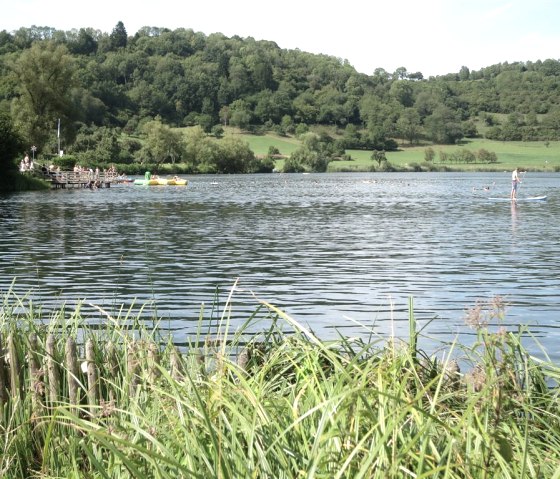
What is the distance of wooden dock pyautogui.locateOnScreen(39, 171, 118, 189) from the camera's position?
80.2m

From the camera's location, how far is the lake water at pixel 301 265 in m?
15.4

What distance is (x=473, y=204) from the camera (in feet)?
189

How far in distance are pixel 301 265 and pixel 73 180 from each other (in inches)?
2499

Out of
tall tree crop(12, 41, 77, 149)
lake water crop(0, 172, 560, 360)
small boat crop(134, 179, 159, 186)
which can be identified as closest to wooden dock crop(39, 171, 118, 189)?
small boat crop(134, 179, 159, 186)

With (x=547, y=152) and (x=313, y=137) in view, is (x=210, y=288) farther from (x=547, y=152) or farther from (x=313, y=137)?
(x=547, y=152)

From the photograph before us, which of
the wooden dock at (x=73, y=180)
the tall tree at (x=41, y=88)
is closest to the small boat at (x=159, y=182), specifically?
the wooden dock at (x=73, y=180)

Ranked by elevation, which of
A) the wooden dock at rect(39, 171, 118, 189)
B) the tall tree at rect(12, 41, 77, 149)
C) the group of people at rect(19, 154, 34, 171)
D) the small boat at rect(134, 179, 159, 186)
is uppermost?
the tall tree at rect(12, 41, 77, 149)

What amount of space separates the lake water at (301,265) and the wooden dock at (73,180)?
3414cm

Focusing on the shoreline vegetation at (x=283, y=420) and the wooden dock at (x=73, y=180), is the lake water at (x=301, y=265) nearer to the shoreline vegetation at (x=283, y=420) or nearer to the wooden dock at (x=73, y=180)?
the shoreline vegetation at (x=283, y=420)

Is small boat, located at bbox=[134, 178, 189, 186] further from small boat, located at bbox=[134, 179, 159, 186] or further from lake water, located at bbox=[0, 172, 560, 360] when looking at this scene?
lake water, located at bbox=[0, 172, 560, 360]

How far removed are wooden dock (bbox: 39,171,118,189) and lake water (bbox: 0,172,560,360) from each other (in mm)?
34136


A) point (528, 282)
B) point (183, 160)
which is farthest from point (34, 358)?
point (183, 160)

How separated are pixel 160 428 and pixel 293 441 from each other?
2.84ft

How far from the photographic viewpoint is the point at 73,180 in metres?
83.0
